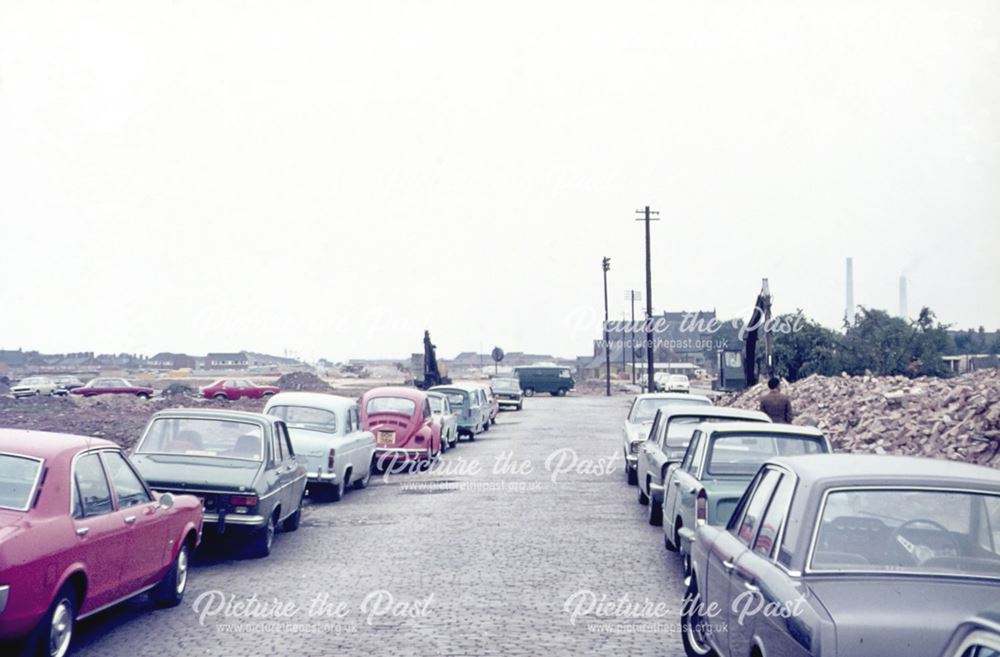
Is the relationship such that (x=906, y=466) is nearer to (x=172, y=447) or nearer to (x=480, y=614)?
(x=480, y=614)

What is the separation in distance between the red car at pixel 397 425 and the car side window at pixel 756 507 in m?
16.5

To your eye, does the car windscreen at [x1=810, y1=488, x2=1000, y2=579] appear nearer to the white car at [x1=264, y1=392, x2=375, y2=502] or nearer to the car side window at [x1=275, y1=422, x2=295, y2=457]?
the car side window at [x1=275, y1=422, x2=295, y2=457]

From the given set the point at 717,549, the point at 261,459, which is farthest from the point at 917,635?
the point at 261,459

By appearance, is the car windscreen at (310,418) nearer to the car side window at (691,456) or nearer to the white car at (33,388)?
the car side window at (691,456)

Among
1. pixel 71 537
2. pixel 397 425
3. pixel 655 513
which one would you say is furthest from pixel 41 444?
pixel 397 425

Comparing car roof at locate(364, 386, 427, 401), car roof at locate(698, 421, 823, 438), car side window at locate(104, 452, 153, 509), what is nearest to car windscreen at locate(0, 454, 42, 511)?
car side window at locate(104, 452, 153, 509)

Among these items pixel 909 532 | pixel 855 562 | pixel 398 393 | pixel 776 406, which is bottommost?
pixel 855 562

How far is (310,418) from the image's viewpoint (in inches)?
729

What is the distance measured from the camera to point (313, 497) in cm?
1856

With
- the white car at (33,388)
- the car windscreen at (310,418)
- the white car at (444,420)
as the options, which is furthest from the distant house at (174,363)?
the car windscreen at (310,418)

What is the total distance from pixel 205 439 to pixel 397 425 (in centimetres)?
1042

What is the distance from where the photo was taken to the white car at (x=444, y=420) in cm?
2871

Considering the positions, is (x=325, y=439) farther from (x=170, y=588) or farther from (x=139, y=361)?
(x=139, y=361)

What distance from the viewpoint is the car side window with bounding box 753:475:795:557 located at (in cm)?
610
